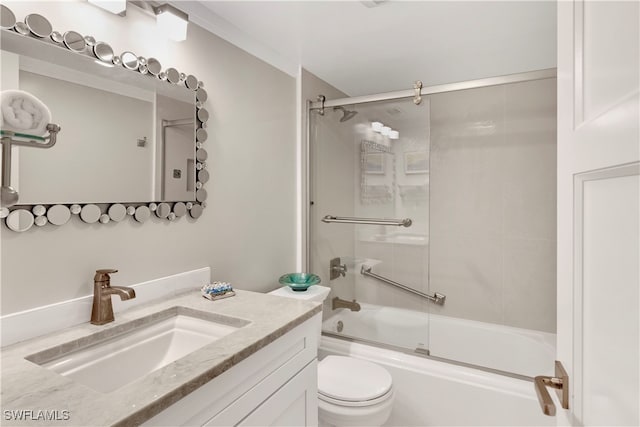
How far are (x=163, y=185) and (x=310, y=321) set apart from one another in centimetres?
85

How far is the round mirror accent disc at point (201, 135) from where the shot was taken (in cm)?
168

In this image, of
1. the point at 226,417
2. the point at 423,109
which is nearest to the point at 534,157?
the point at 423,109

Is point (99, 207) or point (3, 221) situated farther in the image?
point (99, 207)

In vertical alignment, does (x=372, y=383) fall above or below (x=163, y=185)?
below

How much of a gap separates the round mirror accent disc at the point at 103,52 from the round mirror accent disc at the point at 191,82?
0.35 metres

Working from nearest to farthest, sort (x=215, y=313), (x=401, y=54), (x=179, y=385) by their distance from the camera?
1. (x=179, y=385)
2. (x=215, y=313)
3. (x=401, y=54)

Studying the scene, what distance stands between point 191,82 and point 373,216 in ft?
4.81

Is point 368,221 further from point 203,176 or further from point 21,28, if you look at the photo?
point 21,28

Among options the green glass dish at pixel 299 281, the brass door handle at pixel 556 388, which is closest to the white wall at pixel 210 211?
the green glass dish at pixel 299 281

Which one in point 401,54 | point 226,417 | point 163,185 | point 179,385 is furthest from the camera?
point 401,54

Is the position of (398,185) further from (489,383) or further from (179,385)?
(179,385)

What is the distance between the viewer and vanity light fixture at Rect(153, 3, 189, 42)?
1.41 metres

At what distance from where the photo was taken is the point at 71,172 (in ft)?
3.92

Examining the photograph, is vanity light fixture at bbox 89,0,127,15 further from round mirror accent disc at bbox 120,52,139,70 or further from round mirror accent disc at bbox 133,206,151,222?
round mirror accent disc at bbox 133,206,151,222
